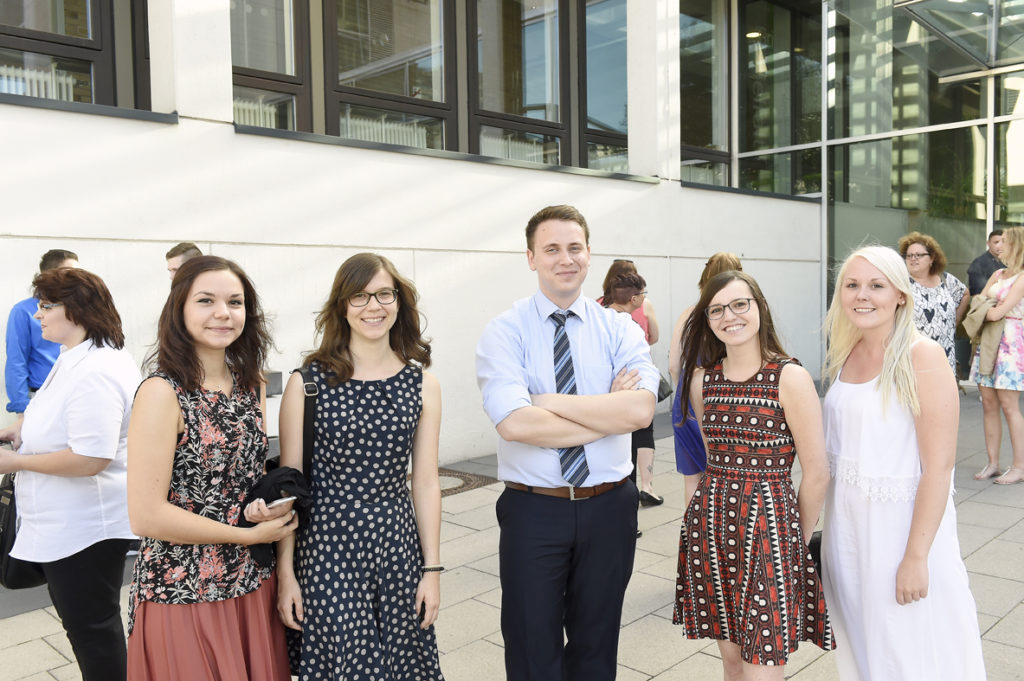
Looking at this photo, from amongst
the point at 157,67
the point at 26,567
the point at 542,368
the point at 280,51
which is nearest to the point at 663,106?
the point at 280,51

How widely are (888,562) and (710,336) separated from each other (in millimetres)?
895

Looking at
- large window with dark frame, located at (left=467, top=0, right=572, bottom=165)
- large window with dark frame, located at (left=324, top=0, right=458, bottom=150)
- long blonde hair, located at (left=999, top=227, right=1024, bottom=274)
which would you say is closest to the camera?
long blonde hair, located at (left=999, top=227, right=1024, bottom=274)

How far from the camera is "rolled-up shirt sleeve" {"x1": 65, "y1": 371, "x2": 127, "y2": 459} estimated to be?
8.32ft

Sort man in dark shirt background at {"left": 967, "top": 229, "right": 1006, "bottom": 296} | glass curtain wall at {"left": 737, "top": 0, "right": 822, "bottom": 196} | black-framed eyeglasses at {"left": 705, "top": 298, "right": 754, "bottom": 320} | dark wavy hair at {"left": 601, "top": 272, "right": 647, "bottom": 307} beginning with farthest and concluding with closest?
1. glass curtain wall at {"left": 737, "top": 0, "right": 822, "bottom": 196}
2. man in dark shirt background at {"left": 967, "top": 229, "right": 1006, "bottom": 296}
3. dark wavy hair at {"left": 601, "top": 272, "right": 647, "bottom": 307}
4. black-framed eyeglasses at {"left": 705, "top": 298, "right": 754, "bottom": 320}

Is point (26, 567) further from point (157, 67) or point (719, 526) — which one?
point (157, 67)

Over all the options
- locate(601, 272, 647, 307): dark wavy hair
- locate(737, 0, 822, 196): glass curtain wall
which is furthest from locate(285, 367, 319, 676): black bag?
locate(737, 0, 822, 196): glass curtain wall

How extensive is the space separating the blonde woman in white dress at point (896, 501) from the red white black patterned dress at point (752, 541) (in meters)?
0.14

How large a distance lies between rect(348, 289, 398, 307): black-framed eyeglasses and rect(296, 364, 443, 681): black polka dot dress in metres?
0.24

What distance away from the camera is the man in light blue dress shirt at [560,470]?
2.50m

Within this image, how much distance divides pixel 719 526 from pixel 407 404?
1076 mm

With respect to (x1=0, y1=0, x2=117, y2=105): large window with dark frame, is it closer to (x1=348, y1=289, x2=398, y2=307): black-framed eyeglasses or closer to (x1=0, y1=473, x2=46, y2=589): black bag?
(x1=0, y1=473, x2=46, y2=589): black bag

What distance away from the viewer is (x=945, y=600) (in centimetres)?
228

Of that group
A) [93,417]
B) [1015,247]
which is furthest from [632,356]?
[1015,247]

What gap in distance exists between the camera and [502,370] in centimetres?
262
